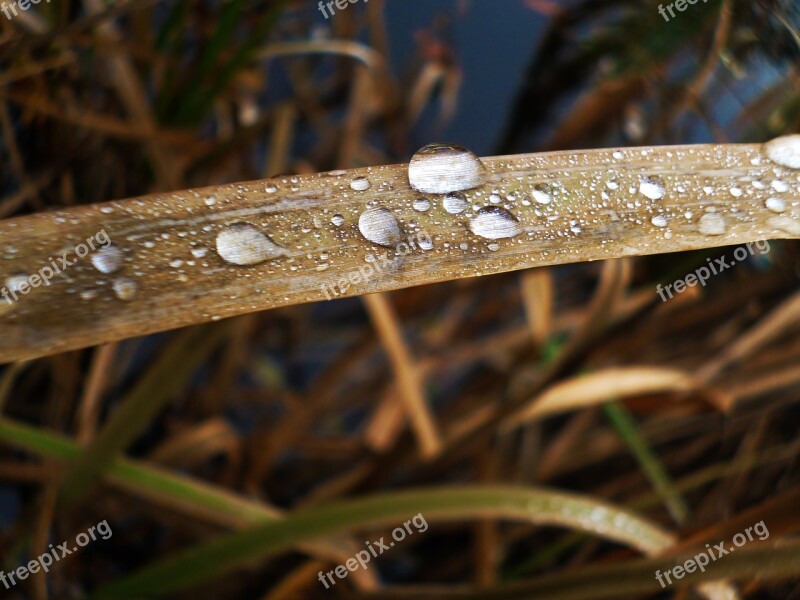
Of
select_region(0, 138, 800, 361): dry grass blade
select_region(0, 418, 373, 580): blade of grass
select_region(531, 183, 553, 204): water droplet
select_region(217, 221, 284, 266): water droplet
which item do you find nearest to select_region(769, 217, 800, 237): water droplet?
select_region(0, 138, 800, 361): dry grass blade

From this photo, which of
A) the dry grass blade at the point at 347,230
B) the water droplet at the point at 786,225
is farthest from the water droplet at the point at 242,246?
the water droplet at the point at 786,225

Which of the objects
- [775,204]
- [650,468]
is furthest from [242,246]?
[650,468]

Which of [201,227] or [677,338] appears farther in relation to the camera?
[677,338]

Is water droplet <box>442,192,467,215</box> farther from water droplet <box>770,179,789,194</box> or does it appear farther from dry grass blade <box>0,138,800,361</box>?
water droplet <box>770,179,789,194</box>

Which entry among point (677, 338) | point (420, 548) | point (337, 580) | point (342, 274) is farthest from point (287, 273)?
point (677, 338)

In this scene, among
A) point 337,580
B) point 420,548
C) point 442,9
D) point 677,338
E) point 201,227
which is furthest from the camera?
point 442,9

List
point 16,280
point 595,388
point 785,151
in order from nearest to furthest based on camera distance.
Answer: point 16,280 < point 785,151 < point 595,388

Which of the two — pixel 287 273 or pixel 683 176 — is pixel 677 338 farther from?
pixel 287 273

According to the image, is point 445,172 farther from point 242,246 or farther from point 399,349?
point 399,349
